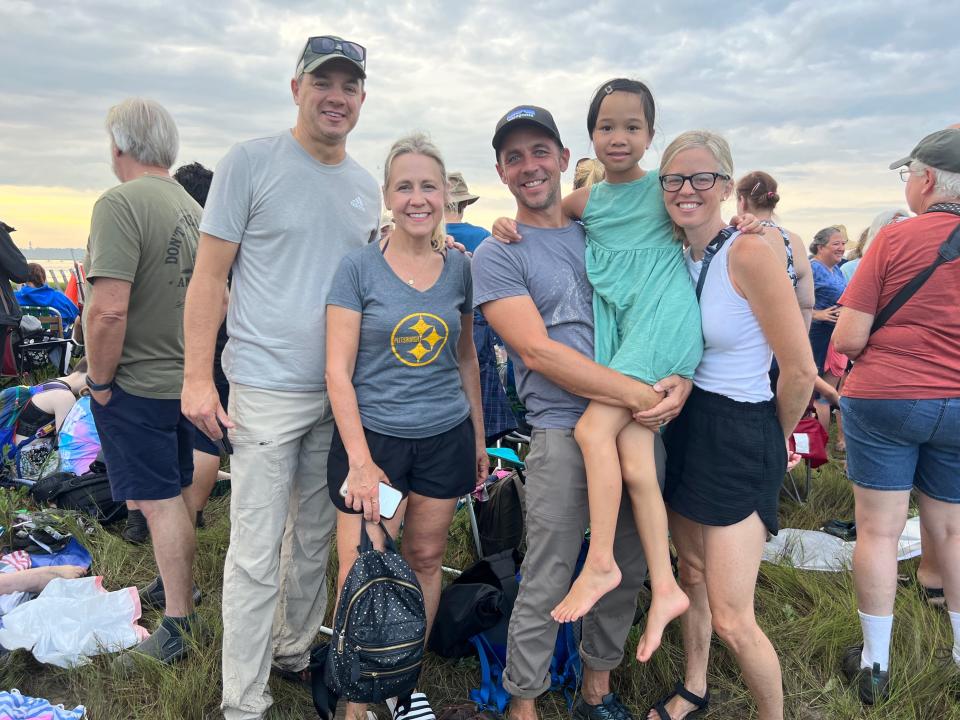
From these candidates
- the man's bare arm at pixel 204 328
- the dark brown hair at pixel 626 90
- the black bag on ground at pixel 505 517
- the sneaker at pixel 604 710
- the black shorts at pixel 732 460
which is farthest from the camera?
the black bag on ground at pixel 505 517

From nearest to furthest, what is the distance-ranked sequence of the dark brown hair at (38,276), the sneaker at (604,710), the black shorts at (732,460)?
the black shorts at (732,460), the sneaker at (604,710), the dark brown hair at (38,276)

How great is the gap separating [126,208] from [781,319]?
8.73ft

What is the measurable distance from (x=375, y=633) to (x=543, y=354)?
1.07 m

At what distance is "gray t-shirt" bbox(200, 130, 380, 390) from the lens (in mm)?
2236

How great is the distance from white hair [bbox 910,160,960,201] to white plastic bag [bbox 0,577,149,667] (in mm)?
4120

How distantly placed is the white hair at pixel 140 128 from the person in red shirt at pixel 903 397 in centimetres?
322

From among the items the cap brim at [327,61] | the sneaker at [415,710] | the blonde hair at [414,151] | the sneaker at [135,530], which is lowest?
the sneaker at [135,530]

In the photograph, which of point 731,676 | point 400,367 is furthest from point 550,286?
point 731,676

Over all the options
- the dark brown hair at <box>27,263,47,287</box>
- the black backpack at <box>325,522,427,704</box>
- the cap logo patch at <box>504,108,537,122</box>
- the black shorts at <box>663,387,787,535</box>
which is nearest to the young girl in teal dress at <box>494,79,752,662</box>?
→ the black shorts at <box>663,387,787,535</box>

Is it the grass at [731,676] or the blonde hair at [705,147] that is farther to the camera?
the grass at [731,676]

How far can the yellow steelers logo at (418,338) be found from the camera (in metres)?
2.24

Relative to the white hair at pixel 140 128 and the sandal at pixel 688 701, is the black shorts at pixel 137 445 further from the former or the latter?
the sandal at pixel 688 701

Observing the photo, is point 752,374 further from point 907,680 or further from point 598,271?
point 907,680

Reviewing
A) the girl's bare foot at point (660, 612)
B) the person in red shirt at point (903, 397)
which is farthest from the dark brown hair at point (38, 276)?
the person in red shirt at point (903, 397)
